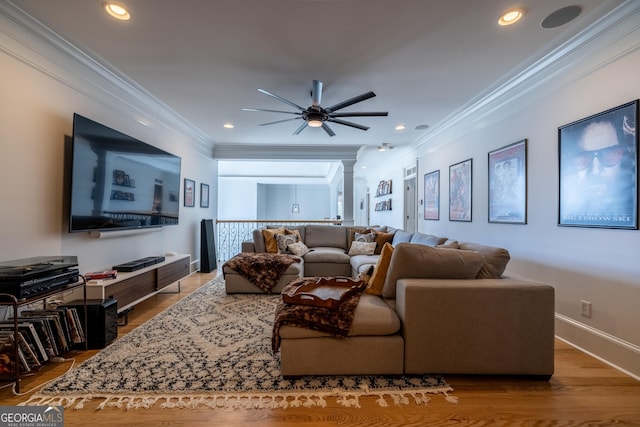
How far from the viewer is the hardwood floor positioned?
1.44m

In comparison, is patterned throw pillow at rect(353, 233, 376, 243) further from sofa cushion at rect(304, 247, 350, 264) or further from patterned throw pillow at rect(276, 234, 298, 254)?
patterned throw pillow at rect(276, 234, 298, 254)

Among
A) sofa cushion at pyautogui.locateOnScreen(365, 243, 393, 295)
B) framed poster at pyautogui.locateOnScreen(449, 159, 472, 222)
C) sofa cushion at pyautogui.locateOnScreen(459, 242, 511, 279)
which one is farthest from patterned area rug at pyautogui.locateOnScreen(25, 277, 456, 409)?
framed poster at pyautogui.locateOnScreen(449, 159, 472, 222)

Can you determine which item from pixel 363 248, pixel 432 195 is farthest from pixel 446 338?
pixel 432 195

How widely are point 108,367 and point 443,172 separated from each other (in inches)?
185

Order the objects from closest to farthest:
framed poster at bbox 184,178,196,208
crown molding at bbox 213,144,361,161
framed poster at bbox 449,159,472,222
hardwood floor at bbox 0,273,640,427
Result: 1. hardwood floor at bbox 0,273,640,427
2. framed poster at bbox 449,159,472,222
3. framed poster at bbox 184,178,196,208
4. crown molding at bbox 213,144,361,161

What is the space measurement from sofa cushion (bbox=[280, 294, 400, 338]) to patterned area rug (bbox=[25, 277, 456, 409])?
0.30 m

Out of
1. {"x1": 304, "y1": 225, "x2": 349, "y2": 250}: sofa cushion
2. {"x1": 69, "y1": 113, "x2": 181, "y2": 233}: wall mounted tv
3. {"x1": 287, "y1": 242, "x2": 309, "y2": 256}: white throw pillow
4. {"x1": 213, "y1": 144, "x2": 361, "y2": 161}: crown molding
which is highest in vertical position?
{"x1": 213, "y1": 144, "x2": 361, "y2": 161}: crown molding

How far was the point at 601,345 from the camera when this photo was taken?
81.0 inches

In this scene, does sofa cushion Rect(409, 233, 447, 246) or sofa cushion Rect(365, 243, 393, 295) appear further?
sofa cushion Rect(409, 233, 447, 246)

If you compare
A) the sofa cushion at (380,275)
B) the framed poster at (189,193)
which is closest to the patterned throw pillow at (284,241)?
the framed poster at (189,193)

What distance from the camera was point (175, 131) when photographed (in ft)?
13.8

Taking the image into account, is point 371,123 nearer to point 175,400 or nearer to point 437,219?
point 437,219

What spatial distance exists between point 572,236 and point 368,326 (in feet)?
6.35

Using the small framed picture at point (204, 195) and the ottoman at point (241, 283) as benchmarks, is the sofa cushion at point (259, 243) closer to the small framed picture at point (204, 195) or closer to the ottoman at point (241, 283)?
the ottoman at point (241, 283)
